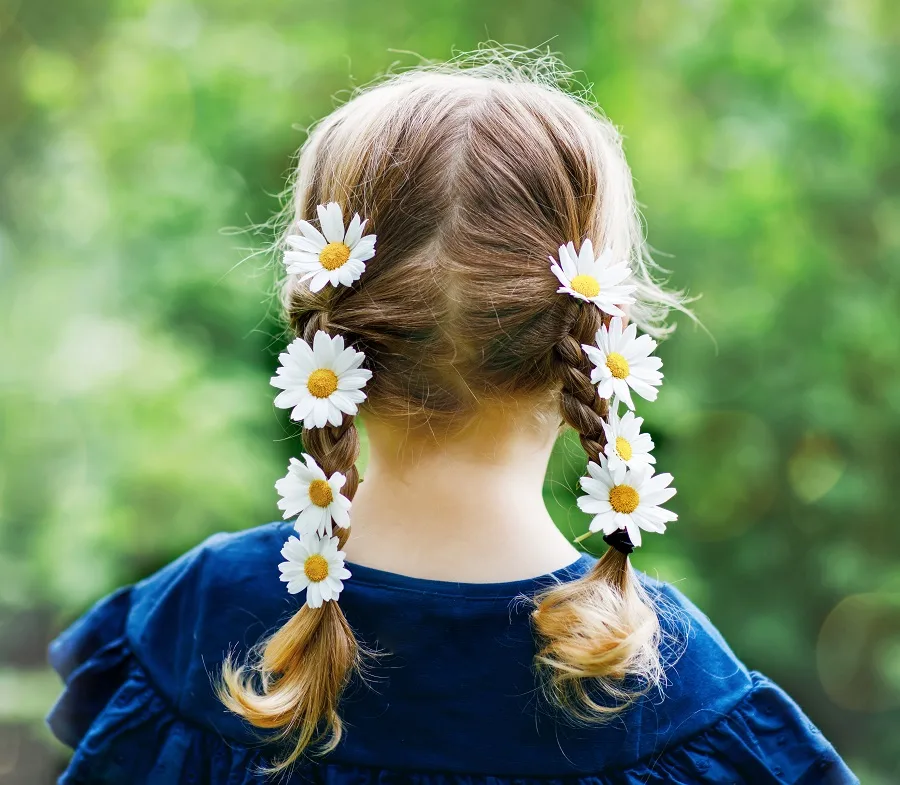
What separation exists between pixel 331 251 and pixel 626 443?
334 mm

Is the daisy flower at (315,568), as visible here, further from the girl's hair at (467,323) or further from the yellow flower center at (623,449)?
the yellow flower center at (623,449)

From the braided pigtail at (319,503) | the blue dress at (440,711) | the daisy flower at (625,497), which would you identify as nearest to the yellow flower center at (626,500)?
the daisy flower at (625,497)

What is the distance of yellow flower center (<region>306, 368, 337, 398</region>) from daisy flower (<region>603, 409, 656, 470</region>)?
0.84 ft

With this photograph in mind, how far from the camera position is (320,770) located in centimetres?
88

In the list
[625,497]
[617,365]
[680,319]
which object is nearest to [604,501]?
[625,497]

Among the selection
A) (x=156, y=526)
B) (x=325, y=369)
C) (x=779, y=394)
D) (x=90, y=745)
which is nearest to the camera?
(x=325, y=369)

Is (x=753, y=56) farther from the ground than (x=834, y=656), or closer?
farther from the ground

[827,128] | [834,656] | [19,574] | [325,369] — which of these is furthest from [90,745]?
[827,128]

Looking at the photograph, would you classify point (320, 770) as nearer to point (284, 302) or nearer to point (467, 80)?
point (284, 302)

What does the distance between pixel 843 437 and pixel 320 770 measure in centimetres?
174

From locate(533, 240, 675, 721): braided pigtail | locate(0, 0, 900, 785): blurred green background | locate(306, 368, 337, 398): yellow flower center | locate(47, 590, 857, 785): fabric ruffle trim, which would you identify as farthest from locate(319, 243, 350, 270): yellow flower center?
locate(0, 0, 900, 785): blurred green background

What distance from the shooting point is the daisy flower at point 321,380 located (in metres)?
0.83

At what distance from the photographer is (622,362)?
0.85 m

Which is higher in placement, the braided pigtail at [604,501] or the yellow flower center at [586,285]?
the yellow flower center at [586,285]
